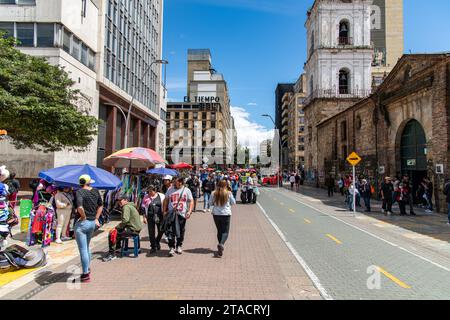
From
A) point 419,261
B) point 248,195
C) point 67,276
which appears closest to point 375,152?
point 248,195

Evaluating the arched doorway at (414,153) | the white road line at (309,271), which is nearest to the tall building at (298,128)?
the arched doorway at (414,153)

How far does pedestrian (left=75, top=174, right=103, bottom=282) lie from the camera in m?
5.96

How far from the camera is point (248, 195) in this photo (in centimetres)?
2161

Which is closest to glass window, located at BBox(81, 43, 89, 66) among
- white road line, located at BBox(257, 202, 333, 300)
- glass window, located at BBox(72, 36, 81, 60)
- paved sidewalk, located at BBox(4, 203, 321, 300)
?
glass window, located at BBox(72, 36, 81, 60)

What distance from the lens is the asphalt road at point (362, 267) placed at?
18.4 ft

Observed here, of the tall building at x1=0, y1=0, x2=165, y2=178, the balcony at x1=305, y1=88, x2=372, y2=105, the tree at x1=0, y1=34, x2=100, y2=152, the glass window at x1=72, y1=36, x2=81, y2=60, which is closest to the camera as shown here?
the tree at x1=0, y1=34, x2=100, y2=152

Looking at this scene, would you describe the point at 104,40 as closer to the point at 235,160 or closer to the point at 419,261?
the point at 419,261

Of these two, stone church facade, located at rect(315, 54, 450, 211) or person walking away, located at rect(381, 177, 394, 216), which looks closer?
person walking away, located at rect(381, 177, 394, 216)

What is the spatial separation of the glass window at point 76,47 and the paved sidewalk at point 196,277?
22.5 meters

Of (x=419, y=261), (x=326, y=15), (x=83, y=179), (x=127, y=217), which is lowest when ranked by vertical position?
(x=419, y=261)

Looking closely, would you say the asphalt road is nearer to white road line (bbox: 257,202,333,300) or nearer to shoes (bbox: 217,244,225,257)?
white road line (bbox: 257,202,333,300)

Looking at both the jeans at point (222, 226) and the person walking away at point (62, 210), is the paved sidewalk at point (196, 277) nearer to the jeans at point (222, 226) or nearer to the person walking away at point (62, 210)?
the jeans at point (222, 226)

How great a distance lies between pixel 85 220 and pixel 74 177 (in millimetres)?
4134
